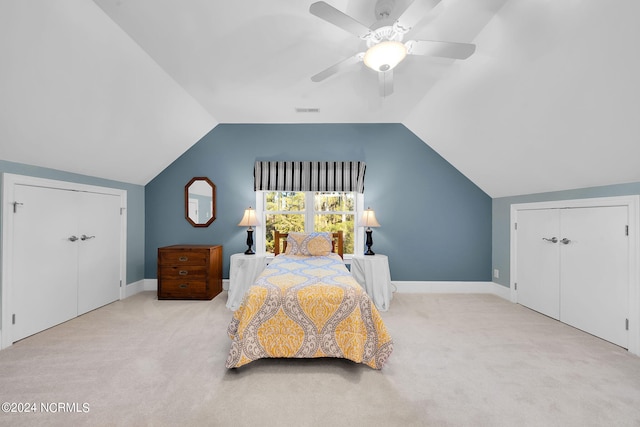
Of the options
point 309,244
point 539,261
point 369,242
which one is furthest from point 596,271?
point 309,244

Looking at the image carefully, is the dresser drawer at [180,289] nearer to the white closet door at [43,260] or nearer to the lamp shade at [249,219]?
the white closet door at [43,260]

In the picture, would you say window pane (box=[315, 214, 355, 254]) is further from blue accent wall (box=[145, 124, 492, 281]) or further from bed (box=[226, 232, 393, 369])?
bed (box=[226, 232, 393, 369])

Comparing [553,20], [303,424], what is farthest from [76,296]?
[553,20]

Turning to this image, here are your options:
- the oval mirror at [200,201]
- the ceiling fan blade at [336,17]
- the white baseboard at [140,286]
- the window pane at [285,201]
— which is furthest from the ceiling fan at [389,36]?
the white baseboard at [140,286]

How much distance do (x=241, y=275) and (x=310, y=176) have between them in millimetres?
1767

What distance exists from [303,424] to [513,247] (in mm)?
3548

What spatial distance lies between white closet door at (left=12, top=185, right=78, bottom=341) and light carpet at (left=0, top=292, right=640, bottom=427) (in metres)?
0.21

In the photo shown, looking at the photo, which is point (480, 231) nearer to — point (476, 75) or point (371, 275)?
point (371, 275)

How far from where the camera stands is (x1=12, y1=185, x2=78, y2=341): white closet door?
238 cm

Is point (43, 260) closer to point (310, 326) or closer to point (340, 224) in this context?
point (310, 326)

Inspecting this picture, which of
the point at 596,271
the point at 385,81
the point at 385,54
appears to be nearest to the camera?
the point at 385,54

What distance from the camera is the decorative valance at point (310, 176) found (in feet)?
12.9

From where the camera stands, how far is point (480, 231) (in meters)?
3.93

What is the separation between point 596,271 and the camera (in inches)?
98.3
